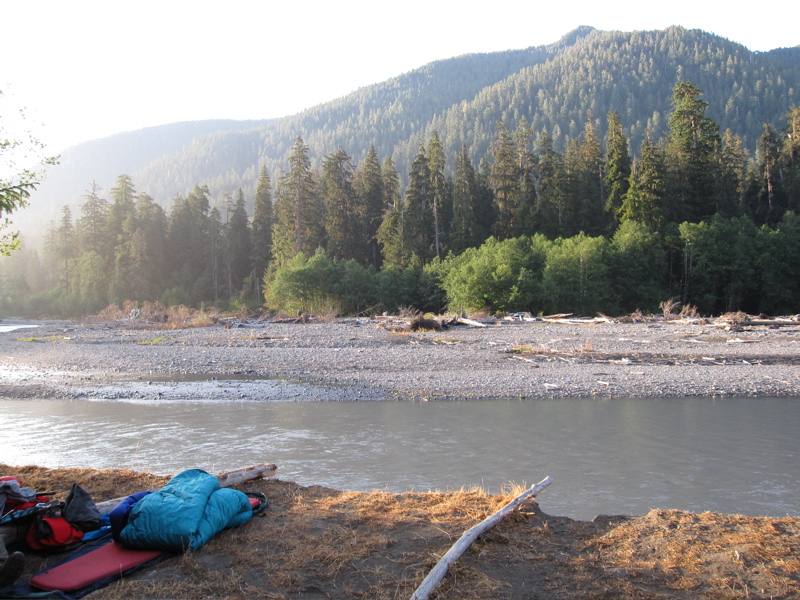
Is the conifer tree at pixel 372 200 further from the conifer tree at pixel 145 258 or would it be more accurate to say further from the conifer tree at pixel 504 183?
the conifer tree at pixel 145 258

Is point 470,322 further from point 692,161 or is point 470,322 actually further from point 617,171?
point 692,161

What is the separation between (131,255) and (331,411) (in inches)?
2362

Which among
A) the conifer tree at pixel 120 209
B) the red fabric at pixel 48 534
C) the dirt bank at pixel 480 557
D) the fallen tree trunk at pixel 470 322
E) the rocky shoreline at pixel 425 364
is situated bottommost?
the fallen tree trunk at pixel 470 322

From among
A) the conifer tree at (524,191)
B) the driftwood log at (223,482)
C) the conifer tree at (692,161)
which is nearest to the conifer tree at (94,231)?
the conifer tree at (524,191)

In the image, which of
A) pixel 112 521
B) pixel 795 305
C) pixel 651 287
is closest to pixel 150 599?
pixel 112 521

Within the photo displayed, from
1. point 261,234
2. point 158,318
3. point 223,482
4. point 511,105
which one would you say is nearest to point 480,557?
point 223,482

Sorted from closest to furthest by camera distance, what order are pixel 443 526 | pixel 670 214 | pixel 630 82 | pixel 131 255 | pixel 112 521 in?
1. pixel 112 521
2. pixel 443 526
3. pixel 670 214
4. pixel 131 255
5. pixel 630 82

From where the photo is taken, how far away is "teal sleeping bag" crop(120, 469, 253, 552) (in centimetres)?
421

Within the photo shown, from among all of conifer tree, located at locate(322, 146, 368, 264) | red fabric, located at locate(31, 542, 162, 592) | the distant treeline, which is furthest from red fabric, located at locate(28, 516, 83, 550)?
conifer tree, located at locate(322, 146, 368, 264)

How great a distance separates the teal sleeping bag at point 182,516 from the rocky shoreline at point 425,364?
304 inches

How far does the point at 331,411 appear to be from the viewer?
11.4m

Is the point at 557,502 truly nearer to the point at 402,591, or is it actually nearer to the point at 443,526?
the point at 443,526

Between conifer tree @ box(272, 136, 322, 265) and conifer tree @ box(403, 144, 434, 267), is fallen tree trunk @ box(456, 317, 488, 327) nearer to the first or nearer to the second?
conifer tree @ box(403, 144, 434, 267)

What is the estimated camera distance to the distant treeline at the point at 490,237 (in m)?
38.8
